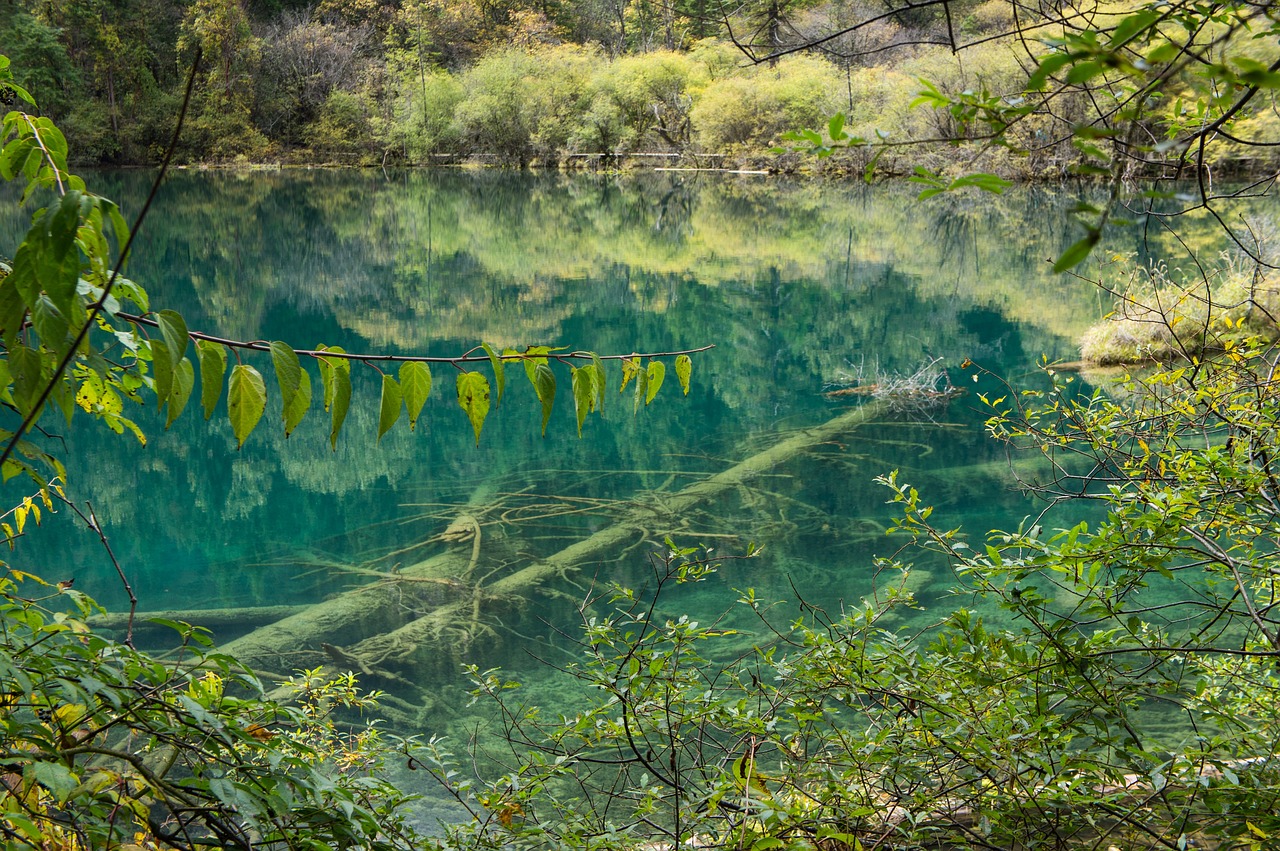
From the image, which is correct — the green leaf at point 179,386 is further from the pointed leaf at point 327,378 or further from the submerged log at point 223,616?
the submerged log at point 223,616

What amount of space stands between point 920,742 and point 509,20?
55972 millimetres

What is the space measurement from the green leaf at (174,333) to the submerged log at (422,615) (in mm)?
3823

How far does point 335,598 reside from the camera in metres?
5.41

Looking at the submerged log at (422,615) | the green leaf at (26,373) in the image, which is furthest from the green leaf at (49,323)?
the submerged log at (422,615)

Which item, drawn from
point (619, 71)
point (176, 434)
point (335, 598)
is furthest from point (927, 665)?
point (619, 71)

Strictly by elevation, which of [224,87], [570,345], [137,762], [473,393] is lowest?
[570,345]

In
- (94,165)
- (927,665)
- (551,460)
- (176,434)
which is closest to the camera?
(927,665)

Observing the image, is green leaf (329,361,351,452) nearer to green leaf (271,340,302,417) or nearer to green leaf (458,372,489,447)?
green leaf (271,340,302,417)

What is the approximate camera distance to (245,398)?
1.17 metres

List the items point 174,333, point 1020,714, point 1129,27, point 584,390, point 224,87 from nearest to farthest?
point 1129,27
point 174,333
point 584,390
point 1020,714
point 224,87

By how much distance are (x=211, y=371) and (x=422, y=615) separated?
4.29 m

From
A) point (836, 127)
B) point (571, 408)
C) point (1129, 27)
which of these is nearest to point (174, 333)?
point (836, 127)

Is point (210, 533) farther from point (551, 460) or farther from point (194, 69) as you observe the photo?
point (194, 69)

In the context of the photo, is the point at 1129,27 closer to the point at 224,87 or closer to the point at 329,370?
the point at 329,370
